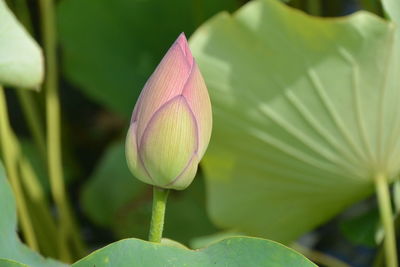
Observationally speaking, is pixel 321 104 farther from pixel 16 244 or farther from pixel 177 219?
pixel 177 219

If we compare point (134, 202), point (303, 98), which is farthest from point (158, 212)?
point (134, 202)

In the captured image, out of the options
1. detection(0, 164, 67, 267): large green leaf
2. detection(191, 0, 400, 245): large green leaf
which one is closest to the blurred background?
detection(191, 0, 400, 245): large green leaf

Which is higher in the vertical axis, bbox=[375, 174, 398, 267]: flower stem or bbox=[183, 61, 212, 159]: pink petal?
bbox=[183, 61, 212, 159]: pink petal

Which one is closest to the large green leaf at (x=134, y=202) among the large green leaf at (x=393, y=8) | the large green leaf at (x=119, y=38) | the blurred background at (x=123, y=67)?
the blurred background at (x=123, y=67)

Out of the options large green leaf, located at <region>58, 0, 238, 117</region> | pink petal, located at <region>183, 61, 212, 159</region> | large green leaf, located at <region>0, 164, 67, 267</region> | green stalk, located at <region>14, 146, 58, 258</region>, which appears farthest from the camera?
large green leaf, located at <region>58, 0, 238, 117</region>

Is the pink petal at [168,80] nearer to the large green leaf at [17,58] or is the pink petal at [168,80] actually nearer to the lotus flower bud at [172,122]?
the lotus flower bud at [172,122]

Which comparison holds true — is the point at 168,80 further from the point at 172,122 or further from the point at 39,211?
the point at 39,211

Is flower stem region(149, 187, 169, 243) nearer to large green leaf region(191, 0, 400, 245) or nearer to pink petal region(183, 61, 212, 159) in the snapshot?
pink petal region(183, 61, 212, 159)
